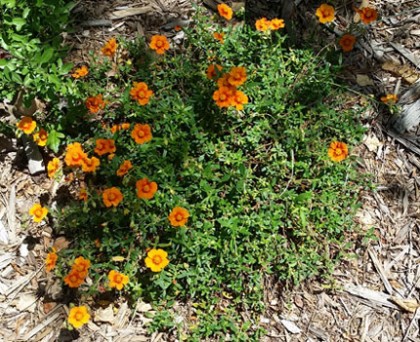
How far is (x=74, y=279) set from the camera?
9.44 feet

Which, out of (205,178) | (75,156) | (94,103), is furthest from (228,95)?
(75,156)

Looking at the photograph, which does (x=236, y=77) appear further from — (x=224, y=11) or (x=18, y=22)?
(x=18, y=22)

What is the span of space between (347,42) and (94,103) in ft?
6.18

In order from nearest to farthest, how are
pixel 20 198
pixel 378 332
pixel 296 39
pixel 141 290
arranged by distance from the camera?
pixel 141 290, pixel 378 332, pixel 20 198, pixel 296 39

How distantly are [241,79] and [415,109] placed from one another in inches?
52.7

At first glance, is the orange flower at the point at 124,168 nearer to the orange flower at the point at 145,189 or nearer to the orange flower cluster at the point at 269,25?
the orange flower at the point at 145,189

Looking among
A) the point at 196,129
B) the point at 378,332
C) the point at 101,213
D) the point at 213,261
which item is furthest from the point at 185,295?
the point at 378,332

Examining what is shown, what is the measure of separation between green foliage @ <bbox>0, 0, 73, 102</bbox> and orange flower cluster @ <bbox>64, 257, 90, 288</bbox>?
1028mm

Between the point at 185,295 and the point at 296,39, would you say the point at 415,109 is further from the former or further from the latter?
the point at 185,295

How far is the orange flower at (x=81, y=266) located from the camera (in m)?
2.91

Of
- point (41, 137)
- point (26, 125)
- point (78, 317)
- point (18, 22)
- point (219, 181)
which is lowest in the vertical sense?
point (78, 317)

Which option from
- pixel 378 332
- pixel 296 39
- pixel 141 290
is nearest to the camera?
pixel 141 290

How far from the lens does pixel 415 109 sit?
140 inches

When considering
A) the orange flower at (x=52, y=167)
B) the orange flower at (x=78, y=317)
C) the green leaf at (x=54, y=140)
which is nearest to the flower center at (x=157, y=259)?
the orange flower at (x=78, y=317)
